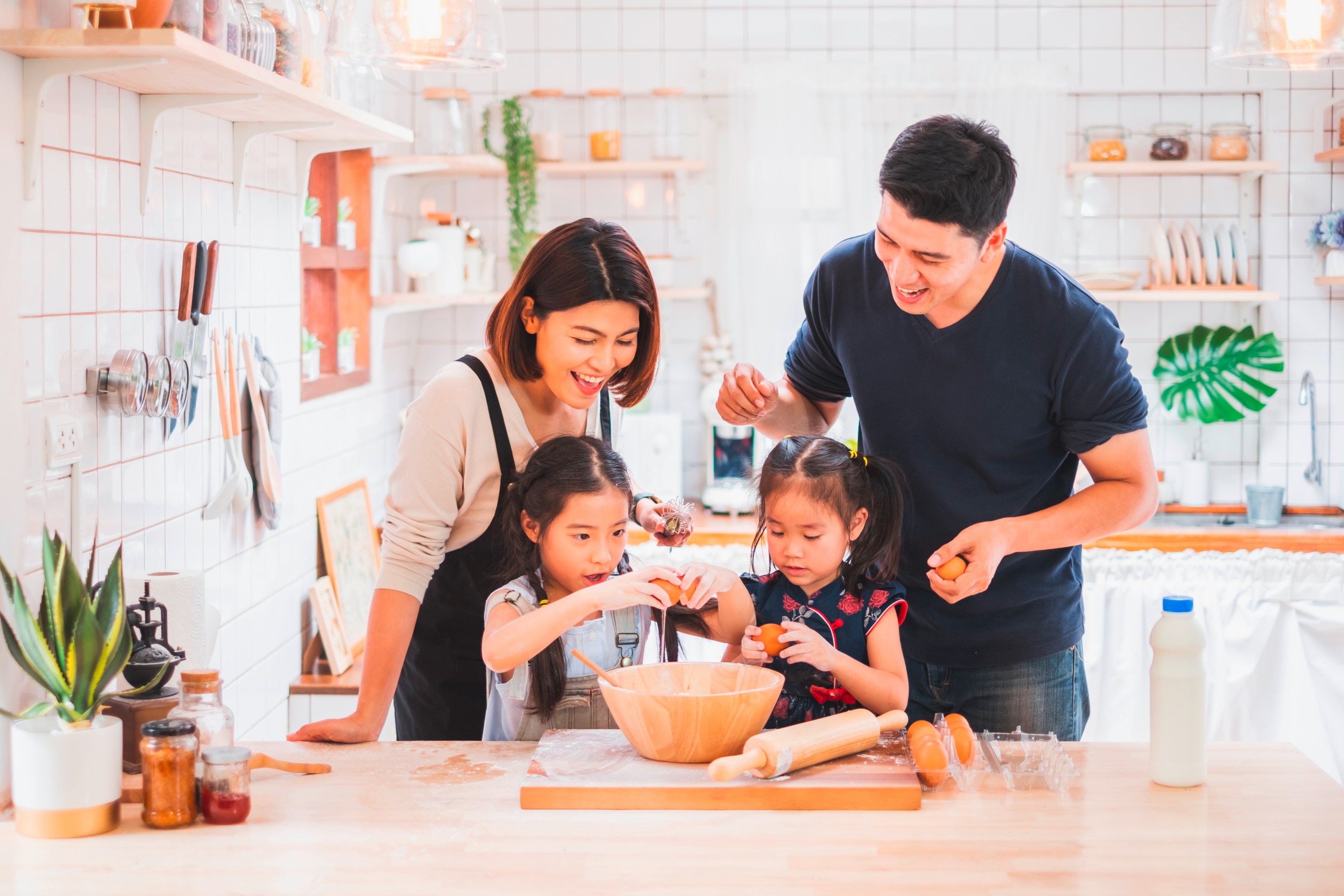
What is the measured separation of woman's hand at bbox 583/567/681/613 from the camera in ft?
4.87

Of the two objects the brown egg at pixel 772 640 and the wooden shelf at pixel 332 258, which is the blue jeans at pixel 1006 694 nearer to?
the brown egg at pixel 772 640

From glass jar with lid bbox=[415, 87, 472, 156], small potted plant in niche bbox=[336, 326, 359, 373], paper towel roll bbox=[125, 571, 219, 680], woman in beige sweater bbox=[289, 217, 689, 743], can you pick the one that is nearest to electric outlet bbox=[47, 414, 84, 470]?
paper towel roll bbox=[125, 571, 219, 680]

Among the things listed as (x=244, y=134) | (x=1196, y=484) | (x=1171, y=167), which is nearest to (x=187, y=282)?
(x=244, y=134)

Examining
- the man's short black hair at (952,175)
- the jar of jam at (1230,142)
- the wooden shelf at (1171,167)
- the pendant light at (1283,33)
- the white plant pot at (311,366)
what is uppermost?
the jar of jam at (1230,142)

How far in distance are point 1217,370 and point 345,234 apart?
9.06ft

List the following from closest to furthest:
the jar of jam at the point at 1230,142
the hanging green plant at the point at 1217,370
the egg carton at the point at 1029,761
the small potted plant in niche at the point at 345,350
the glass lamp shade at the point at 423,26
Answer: the egg carton at the point at 1029,761
the glass lamp shade at the point at 423,26
the small potted plant in niche at the point at 345,350
the jar of jam at the point at 1230,142
the hanging green plant at the point at 1217,370

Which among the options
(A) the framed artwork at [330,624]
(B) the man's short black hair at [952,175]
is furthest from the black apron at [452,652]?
(A) the framed artwork at [330,624]

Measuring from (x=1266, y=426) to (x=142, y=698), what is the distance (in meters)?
3.65

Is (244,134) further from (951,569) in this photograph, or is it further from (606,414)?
(951,569)

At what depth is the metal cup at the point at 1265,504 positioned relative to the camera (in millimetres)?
3707

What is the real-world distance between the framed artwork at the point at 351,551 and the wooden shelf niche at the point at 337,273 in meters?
0.28

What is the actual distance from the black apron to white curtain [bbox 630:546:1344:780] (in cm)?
155

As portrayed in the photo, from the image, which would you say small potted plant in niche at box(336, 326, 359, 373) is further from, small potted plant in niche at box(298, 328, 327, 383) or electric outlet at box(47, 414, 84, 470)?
electric outlet at box(47, 414, 84, 470)

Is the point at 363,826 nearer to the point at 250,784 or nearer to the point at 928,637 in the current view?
the point at 250,784
